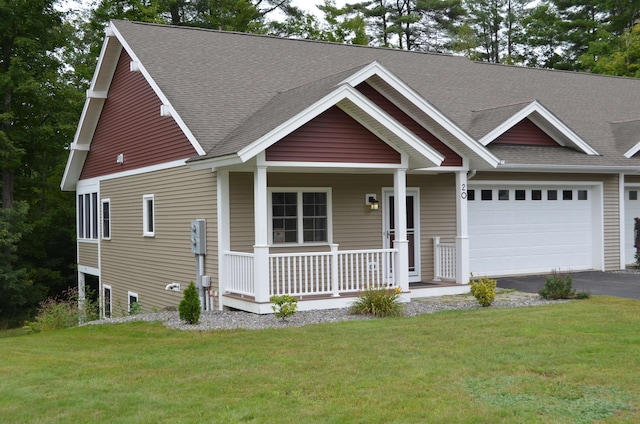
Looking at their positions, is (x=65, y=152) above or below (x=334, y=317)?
above

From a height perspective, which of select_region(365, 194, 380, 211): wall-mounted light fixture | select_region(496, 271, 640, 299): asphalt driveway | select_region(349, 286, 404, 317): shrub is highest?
select_region(365, 194, 380, 211): wall-mounted light fixture

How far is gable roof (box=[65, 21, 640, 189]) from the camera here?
13250 millimetres

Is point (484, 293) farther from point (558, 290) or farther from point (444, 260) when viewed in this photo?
point (444, 260)

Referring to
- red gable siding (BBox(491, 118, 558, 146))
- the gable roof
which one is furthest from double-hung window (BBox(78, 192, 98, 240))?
red gable siding (BBox(491, 118, 558, 146))

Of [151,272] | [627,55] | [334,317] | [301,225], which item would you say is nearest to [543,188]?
[301,225]

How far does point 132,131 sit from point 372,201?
6.39m

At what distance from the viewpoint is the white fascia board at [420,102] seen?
13094 mm

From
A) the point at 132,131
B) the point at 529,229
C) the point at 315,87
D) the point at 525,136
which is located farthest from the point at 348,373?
the point at 132,131

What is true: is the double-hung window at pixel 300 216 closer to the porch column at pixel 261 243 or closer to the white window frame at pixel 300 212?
the white window frame at pixel 300 212

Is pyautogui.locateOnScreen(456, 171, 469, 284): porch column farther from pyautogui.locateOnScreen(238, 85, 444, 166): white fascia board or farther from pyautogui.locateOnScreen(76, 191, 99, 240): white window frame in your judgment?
pyautogui.locateOnScreen(76, 191, 99, 240): white window frame

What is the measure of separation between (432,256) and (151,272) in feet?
21.0

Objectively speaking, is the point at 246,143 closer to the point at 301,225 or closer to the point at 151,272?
the point at 301,225

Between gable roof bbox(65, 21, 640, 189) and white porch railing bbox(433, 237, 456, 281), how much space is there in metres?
1.89

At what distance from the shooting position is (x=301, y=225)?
13.9m
